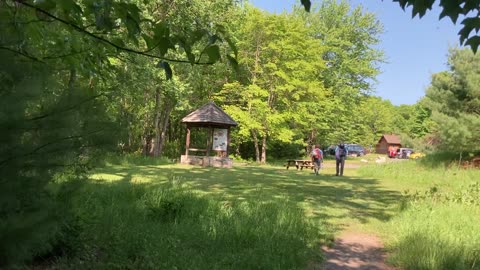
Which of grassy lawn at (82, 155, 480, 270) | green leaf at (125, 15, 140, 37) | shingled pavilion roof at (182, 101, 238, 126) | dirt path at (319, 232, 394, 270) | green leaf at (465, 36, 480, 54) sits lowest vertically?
dirt path at (319, 232, 394, 270)

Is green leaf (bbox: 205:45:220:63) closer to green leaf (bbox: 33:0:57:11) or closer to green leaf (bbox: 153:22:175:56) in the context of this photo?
green leaf (bbox: 153:22:175:56)

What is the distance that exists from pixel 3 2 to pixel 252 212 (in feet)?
14.8

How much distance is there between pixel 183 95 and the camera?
24.6 meters

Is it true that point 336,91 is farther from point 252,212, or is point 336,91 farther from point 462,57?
point 252,212

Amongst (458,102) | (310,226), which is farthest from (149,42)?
(458,102)

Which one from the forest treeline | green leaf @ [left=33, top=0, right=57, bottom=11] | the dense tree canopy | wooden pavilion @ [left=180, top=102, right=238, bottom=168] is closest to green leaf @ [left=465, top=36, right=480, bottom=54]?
the forest treeline

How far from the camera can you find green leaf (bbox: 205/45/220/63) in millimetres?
2438

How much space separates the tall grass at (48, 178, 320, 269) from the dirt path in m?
0.29

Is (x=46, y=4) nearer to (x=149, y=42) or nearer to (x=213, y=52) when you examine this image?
(x=149, y=42)

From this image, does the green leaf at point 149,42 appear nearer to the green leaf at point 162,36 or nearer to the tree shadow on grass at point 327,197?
the green leaf at point 162,36

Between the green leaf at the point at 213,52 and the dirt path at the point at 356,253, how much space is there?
3.50 m

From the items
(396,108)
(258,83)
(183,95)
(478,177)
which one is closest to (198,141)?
(258,83)

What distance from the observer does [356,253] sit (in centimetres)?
601

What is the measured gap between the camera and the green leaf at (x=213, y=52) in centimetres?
244
